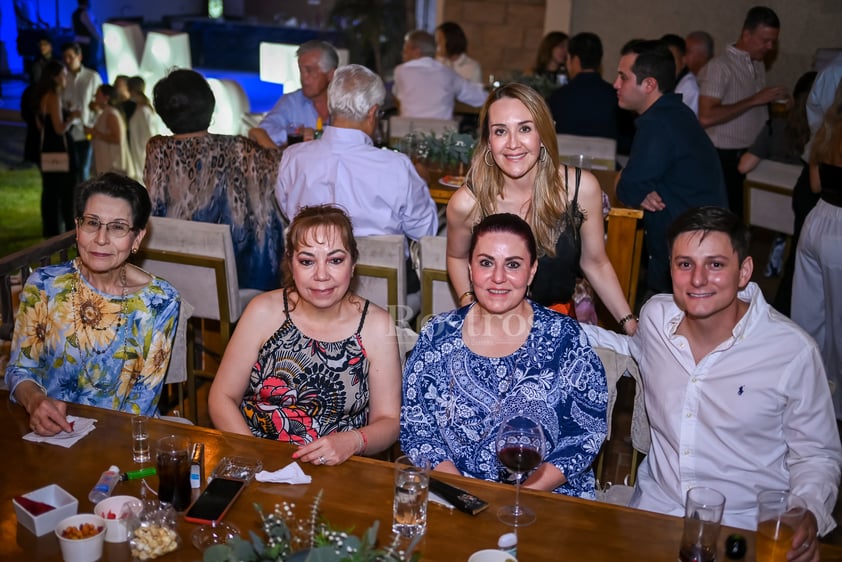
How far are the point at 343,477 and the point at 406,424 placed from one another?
40 centimetres

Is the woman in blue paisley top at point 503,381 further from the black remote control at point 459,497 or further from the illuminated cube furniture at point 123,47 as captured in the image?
the illuminated cube furniture at point 123,47

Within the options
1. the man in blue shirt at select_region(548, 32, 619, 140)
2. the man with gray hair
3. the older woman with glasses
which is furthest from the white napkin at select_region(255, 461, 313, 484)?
the man in blue shirt at select_region(548, 32, 619, 140)

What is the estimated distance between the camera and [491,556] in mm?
1812

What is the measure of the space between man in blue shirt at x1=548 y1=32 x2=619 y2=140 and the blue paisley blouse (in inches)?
157

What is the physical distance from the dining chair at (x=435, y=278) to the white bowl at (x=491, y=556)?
171 cm

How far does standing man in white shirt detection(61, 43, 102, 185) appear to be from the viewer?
730cm

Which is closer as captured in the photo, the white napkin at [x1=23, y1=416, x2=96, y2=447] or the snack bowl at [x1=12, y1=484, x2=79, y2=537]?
the snack bowl at [x1=12, y1=484, x2=79, y2=537]

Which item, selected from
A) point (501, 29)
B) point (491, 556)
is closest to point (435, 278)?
point (491, 556)

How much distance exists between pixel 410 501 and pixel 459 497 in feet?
A: 0.52

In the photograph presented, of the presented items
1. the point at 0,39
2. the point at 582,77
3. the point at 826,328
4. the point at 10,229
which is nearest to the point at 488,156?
the point at 826,328

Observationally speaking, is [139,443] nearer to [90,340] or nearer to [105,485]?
[105,485]

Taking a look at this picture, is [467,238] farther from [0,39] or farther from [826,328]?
[0,39]

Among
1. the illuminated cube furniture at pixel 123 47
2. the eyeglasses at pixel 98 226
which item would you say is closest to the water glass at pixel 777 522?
the eyeglasses at pixel 98 226

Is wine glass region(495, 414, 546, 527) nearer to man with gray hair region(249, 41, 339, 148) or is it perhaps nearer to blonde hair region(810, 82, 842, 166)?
blonde hair region(810, 82, 842, 166)
